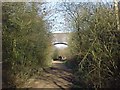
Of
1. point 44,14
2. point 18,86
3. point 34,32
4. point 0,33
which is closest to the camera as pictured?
point 0,33

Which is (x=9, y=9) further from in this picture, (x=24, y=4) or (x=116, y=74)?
(x=116, y=74)

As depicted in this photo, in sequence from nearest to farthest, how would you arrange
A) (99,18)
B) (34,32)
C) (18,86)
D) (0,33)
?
(99,18) → (0,33) → (18,86) → (34,32)

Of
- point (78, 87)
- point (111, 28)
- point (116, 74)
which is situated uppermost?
point (111, 28)

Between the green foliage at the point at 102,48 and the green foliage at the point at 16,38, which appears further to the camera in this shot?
the green foliage at the point at 16,38

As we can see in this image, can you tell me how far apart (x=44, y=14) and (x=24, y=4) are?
3266 millimetres

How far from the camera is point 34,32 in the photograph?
13430 mm

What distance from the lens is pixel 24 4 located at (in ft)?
38.4

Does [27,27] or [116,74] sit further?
[27,27]

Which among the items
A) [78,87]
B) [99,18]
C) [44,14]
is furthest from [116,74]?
[44,14]

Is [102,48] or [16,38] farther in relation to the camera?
[16,38]

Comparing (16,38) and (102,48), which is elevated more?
(16,38)

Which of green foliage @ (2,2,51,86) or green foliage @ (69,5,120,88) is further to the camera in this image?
green foliage @ (2,2,51,86)

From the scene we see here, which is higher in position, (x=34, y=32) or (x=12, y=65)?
(x=34, y=32)

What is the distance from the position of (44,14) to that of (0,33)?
4.47 meters
